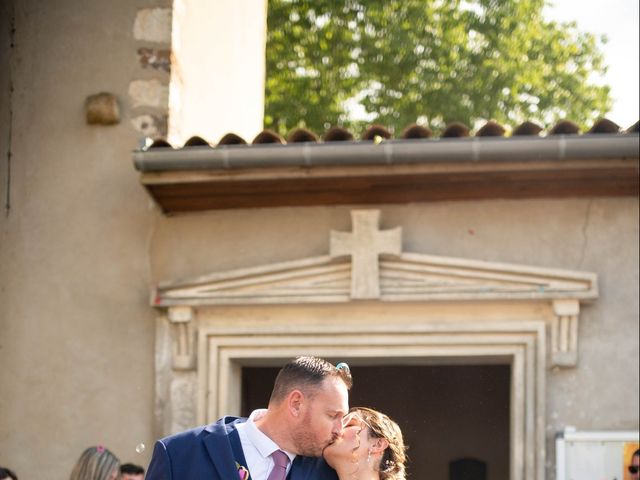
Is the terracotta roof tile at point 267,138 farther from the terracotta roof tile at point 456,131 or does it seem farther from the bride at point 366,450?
the bride at point 366,450

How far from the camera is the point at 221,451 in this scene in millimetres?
5012

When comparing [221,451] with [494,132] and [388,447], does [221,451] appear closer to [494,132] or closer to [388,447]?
[388,447]

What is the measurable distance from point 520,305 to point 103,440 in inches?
96.9

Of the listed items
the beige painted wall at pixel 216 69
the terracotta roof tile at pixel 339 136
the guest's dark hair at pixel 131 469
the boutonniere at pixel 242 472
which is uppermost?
the beige painted wall at pixel 216 69

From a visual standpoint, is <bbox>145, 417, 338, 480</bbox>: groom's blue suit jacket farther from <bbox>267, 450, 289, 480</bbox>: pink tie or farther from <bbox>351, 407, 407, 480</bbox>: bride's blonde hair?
<bbox>351, 407, 407, 480</bbox>: bride's blonde hair

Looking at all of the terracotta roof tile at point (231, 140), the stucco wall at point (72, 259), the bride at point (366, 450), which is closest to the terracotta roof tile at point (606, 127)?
the terracotta roof tile at point (231, 140)

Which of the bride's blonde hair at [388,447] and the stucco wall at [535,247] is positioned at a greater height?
the stucco wall at [535,247]

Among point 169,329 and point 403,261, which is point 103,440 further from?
point 403,261

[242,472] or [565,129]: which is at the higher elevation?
A: [565,129]

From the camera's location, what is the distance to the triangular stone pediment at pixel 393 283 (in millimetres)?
7383

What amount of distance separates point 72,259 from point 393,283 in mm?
1900

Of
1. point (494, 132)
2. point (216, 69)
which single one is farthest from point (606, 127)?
point (216, 69)

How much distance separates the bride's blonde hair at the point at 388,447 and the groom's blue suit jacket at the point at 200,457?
560 mm

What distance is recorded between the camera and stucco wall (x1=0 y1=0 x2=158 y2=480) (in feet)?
25.6
